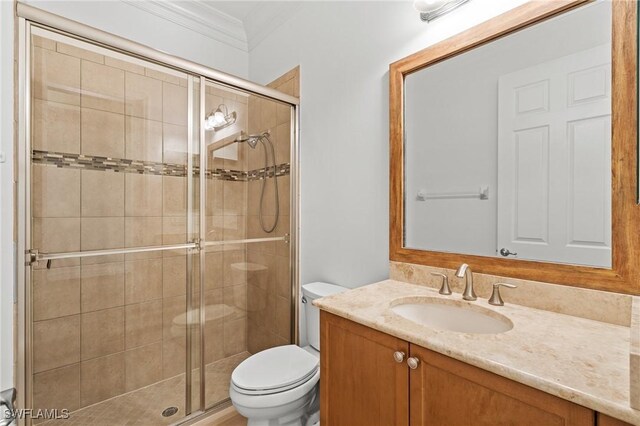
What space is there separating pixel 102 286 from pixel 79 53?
43.6 inches

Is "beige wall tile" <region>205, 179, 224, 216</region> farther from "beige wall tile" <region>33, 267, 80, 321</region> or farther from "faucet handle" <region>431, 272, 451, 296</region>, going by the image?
"faucet handle" <region>431, 272, 451, 296</region>

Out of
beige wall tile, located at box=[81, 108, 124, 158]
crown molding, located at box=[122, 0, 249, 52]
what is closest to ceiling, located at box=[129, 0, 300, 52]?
crown molding, located at box=[122, 0, 249, 52]

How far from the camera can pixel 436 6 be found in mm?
1263

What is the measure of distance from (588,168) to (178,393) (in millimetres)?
2144

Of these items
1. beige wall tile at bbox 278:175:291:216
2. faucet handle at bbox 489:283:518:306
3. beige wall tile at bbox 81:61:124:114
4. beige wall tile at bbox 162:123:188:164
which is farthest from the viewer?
beige wall tile at bbox 278:175:291:216

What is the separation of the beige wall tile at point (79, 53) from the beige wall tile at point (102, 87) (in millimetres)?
21

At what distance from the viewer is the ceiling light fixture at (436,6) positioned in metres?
1.24

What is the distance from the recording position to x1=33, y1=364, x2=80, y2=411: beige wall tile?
1312 mm

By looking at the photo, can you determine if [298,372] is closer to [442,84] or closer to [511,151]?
[511,151]

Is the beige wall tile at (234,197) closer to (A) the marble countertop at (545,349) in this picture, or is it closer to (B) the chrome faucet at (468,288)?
(A) the marble countertop at (545,349)

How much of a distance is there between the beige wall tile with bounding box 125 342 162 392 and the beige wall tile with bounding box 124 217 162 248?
0.54m

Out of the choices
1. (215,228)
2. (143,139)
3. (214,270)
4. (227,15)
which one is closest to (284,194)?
(215,228)

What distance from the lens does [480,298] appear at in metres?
1.14

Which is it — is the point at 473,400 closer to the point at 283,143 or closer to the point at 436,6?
the point at 436,6
